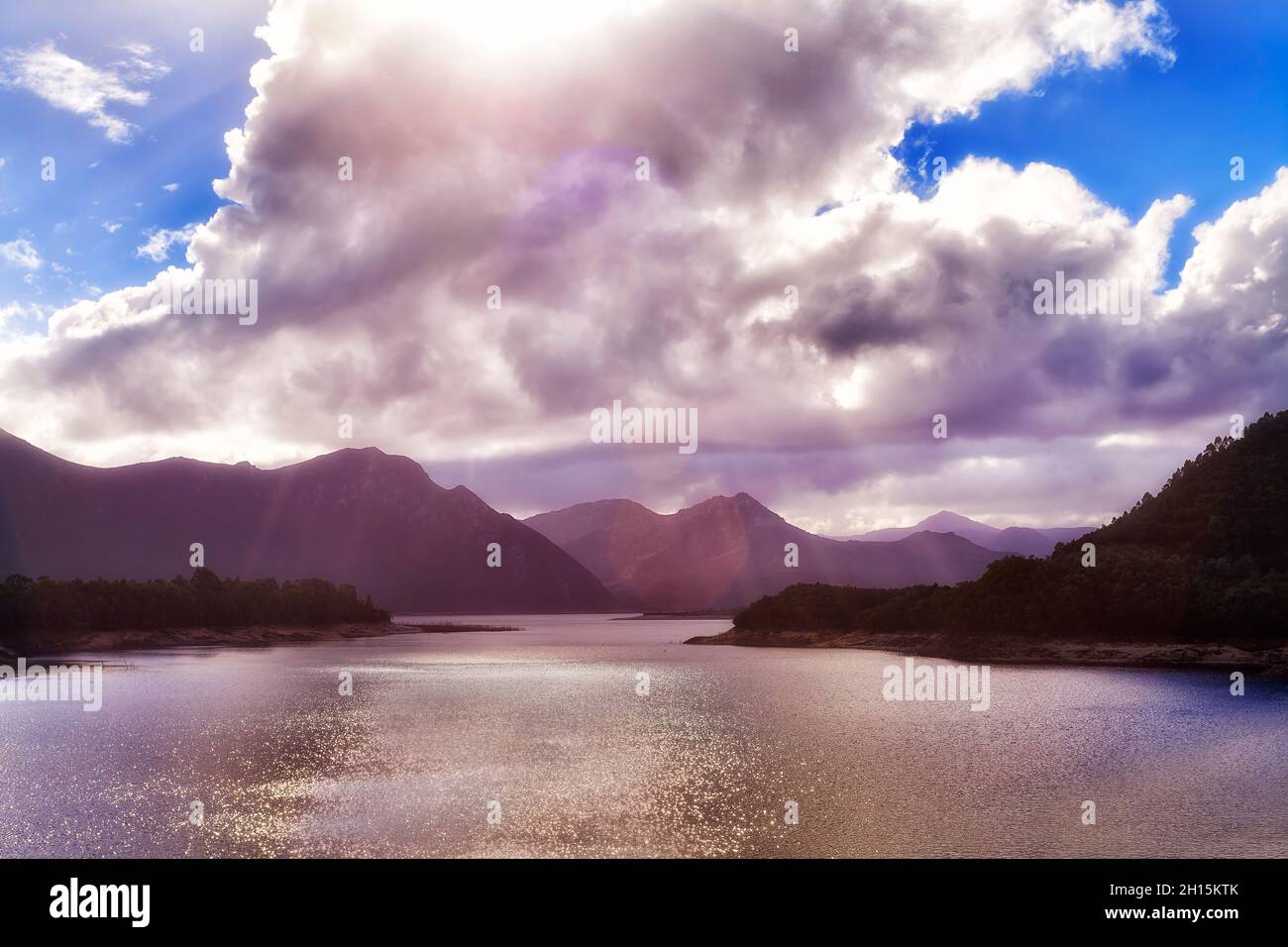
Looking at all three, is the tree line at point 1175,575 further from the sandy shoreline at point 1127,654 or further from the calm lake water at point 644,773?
the calm lake water at point 644,773

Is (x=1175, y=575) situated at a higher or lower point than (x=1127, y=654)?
higher

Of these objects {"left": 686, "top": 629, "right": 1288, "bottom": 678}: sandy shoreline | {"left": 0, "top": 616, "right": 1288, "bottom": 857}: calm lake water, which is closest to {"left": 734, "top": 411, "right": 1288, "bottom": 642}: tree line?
{"left": 686, "top": 629, "right": 1288, "bottom": 678}: sandy shoreline

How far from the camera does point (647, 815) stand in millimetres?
42531

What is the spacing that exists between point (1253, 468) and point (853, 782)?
182272 mm

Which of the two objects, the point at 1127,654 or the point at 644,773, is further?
the point at 1127,654

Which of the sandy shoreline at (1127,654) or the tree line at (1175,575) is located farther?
the tree line at (1175,575)

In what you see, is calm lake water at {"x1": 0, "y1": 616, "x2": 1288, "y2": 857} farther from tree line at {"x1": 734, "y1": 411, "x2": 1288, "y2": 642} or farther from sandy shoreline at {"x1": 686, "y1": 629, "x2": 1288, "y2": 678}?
tree line at {"x1": 734, "y1": 411, "x2": 1288, "y2": 642}

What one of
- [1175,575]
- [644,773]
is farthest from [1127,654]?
[644,773]

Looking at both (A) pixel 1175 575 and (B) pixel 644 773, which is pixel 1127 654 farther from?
(B) pixel 644 773

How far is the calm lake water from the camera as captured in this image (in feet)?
126

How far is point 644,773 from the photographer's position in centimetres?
5341

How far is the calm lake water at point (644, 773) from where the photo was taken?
126 feet

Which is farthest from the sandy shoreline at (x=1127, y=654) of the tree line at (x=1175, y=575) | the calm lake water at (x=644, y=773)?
the calm lake water at (x=644, y=773)
